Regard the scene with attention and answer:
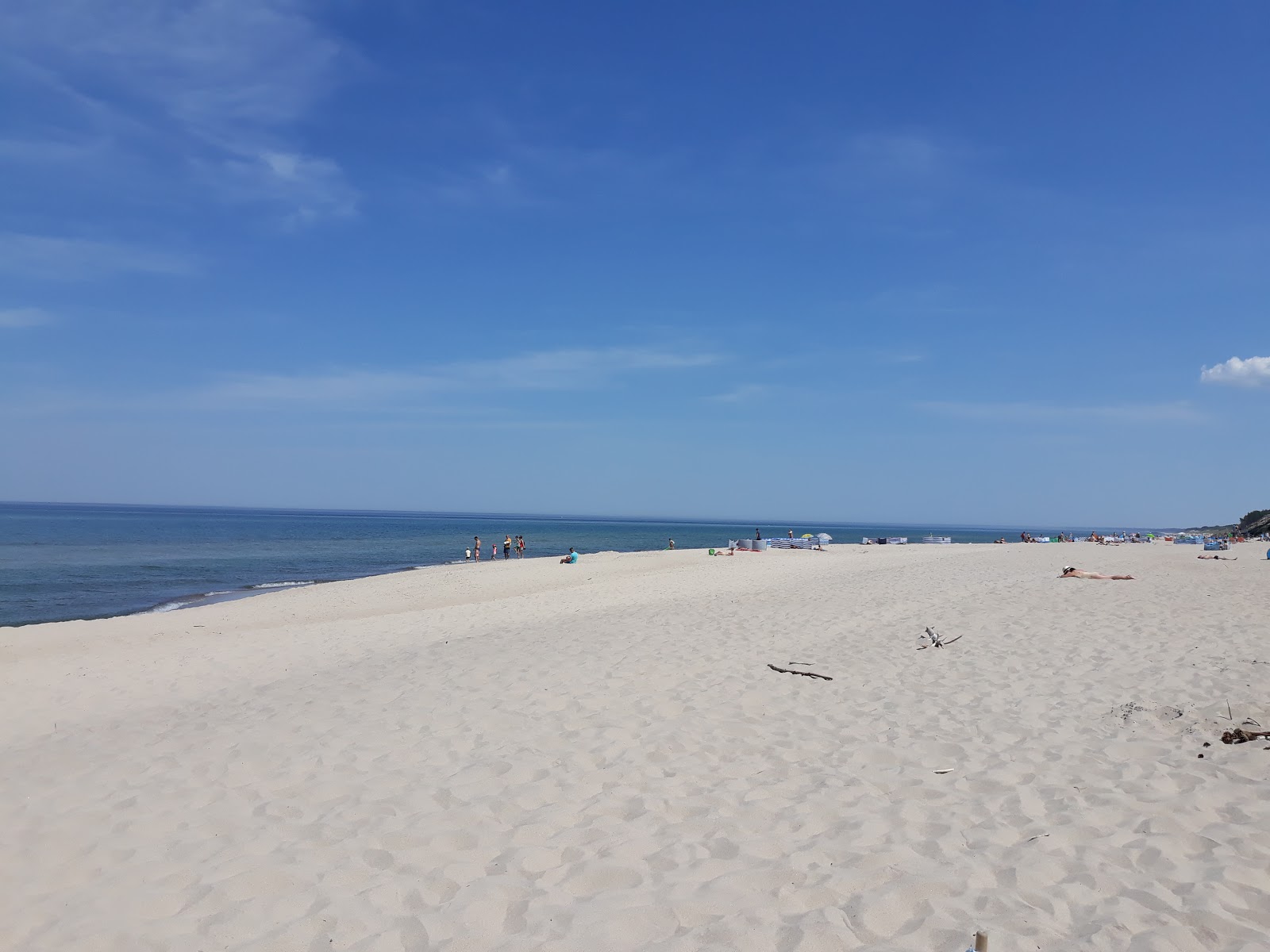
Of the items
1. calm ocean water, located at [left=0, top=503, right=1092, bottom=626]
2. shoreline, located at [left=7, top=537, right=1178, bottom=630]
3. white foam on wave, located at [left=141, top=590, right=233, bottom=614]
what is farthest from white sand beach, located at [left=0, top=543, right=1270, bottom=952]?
calm ocean water, located at [left=0, top=503, right=1092, bottom=626]

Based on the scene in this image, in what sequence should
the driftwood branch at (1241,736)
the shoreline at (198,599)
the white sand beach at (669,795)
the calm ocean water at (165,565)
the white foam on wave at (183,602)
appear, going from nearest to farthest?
1. the white sand beach at (669,795)
2. the driftwood branch at (1241,736)
3. the shoreline at (198,599)
4. the white foam on wave at (183,602)
5. the calm ocean water at (165,565)

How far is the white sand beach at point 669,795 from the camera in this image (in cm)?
388

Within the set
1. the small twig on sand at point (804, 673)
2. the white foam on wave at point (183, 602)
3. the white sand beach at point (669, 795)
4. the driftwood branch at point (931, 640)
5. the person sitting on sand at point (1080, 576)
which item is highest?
the person sitting on sand at point (1080, 576)

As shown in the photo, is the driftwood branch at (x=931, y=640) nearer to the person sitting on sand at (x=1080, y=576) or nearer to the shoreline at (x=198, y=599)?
the person sitting on sand at (x=1080, y=576)

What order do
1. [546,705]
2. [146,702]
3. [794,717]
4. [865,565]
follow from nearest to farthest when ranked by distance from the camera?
[794,717], [546,705], [146,702], [865,565]

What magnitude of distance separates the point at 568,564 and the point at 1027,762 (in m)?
28.3

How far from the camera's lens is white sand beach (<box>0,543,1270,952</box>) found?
3.88 m

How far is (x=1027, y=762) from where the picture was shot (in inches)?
222

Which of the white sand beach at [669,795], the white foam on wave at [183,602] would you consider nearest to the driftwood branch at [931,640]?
the white sand beach at [669,795]

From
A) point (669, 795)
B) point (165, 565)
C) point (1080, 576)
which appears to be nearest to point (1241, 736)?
point (669, 795)

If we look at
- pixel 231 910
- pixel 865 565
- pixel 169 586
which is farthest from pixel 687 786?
pixel 169 586

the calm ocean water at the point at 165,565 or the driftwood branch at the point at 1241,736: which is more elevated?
the driftwood branch at the point at 1241,736

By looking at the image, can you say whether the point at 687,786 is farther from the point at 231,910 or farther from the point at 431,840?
the point at 231,910

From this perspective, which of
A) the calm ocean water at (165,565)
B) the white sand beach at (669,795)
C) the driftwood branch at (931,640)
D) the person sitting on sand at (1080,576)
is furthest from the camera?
the calm ocean water at (165,565)
